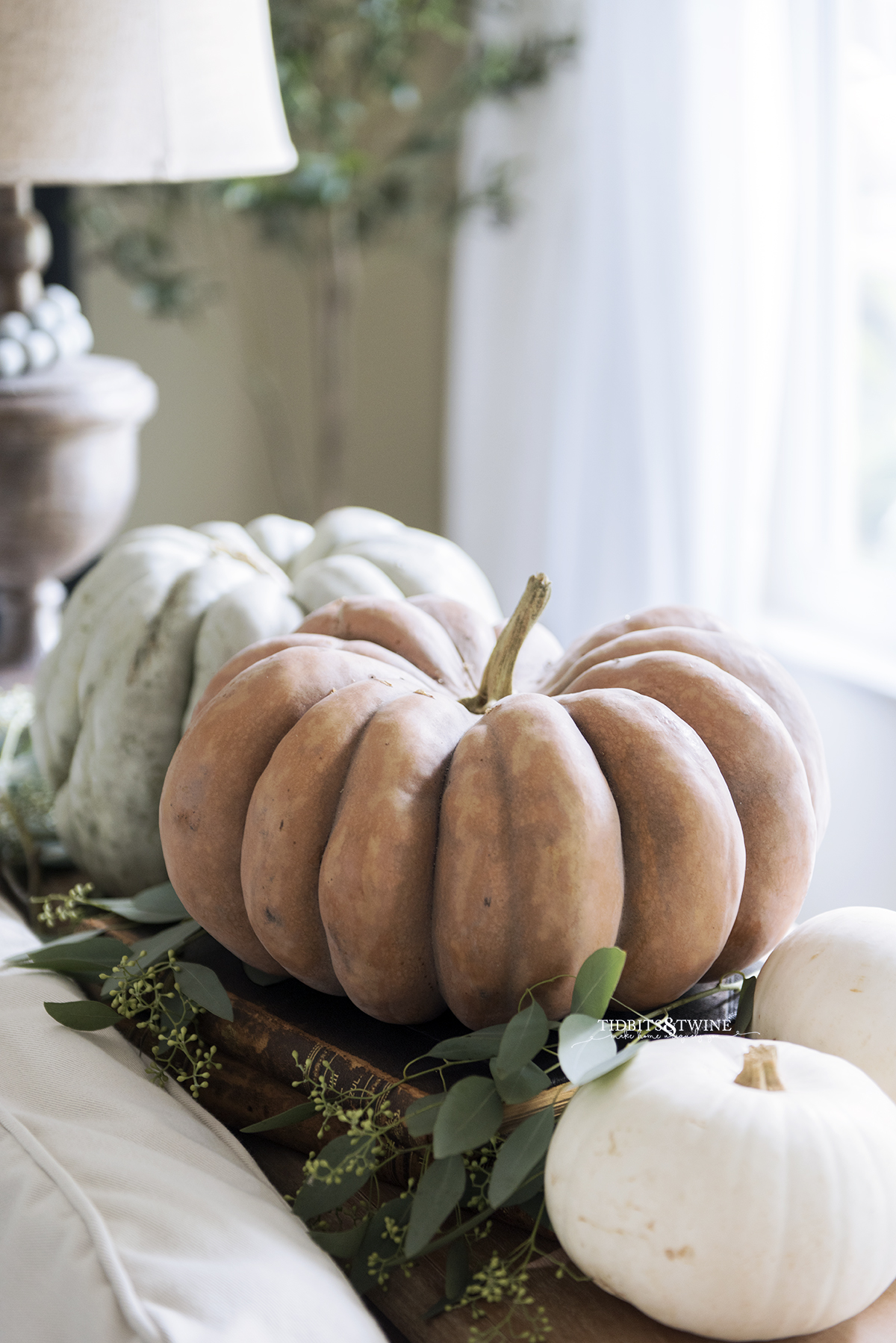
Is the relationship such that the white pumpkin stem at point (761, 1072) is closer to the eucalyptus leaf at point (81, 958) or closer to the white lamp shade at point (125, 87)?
the eucalyptus leaf at point (81, 958)

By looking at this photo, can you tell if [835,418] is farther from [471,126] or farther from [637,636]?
[637,636]

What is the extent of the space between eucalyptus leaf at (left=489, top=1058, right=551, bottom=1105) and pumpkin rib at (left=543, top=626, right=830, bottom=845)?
8.7 inches

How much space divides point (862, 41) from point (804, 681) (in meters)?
0.88

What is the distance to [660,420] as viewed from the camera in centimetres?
184

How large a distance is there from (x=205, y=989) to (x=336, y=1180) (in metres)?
0.13

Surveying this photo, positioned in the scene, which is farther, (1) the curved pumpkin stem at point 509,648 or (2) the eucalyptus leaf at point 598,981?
(1) the curved pumpkin stem at point 509,648

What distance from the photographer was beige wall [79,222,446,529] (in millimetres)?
2406

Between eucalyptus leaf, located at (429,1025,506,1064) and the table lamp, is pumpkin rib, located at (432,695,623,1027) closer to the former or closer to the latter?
eucalyptus leaf, located at (429,1025,506,1064)

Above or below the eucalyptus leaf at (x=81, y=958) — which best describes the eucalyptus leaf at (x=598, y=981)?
above

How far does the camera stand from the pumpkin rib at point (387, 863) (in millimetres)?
506

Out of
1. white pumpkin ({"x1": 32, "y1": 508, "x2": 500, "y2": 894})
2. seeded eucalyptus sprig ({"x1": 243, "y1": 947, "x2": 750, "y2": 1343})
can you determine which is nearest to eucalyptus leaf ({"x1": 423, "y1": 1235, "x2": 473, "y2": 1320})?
seeded eucalyptus sprig ({"x1": 243, "y1": 947, "x2": 750, "y2": 1343})

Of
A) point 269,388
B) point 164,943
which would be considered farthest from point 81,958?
point 269,388

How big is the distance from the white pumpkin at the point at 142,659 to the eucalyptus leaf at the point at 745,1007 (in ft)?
1.06

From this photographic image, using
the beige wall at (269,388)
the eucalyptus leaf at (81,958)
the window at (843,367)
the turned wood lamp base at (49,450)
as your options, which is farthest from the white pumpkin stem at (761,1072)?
the beige wall at (269,388)
